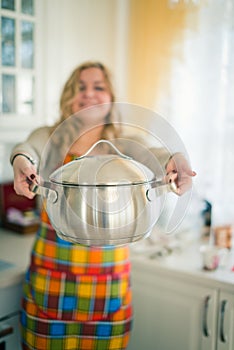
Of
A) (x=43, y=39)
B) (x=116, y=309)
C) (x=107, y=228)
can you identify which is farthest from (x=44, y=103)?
(x=107, y=228)

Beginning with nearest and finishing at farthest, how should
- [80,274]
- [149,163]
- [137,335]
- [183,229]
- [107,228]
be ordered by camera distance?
[107,228]
[149,163]
[80,274]
[137,335]
[183,229]

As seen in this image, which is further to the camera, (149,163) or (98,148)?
(98,148)

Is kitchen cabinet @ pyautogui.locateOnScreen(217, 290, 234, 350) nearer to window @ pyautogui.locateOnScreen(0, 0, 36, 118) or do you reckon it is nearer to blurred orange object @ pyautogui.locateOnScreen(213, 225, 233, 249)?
blurred orange object @ pyautogui.locateOnScreen(213, 225, 233, 249)

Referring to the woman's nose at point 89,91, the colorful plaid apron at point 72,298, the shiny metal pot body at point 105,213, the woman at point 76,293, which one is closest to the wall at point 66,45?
the woman's nose at point 89,91

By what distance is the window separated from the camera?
1.69 meters

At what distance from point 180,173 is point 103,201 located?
6.5 inches

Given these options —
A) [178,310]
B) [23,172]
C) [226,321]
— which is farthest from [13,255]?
[23,172]

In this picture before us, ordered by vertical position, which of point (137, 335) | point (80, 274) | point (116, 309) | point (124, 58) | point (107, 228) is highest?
point (124, 58)

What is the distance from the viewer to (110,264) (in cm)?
149

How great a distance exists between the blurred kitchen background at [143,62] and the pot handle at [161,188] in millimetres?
975

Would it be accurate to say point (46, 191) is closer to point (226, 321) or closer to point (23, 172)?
point (23, 172)

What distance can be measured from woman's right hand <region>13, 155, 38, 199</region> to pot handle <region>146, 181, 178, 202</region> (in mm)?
207

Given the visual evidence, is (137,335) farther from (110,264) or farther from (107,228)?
(107,228)

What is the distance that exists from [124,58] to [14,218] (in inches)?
33.9
